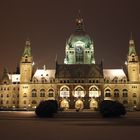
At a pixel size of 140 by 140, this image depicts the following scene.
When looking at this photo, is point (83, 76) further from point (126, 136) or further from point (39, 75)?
point (126, 136)

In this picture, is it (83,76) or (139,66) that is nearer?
(83,76)

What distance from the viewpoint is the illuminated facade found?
141m

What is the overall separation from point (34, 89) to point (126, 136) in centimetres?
11133

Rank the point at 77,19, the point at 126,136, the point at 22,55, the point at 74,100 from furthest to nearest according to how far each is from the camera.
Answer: the point at 77,19
the point at 22,55
the point at 74,100
the point at 126,136

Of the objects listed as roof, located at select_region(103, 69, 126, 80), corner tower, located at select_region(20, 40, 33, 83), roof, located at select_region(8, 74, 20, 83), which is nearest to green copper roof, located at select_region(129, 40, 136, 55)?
roof, located at select_region(103, 69, 126, 80)

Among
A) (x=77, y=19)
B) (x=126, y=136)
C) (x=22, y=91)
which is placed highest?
(x=77, y=19)

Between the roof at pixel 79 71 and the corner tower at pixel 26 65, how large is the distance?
Answer: 11.3 m

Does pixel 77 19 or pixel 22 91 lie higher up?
pixel 77 19

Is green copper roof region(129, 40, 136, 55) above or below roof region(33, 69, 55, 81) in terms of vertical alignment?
above

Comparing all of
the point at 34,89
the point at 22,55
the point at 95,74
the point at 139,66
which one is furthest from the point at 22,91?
the point at 139,66

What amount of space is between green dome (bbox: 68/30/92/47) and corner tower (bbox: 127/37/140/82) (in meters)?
18.3

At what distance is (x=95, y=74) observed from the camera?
14362 centimetres

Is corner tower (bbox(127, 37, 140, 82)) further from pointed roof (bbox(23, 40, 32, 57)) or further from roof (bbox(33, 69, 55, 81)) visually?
pointed roof (bbox(23, 40, 32, 57))

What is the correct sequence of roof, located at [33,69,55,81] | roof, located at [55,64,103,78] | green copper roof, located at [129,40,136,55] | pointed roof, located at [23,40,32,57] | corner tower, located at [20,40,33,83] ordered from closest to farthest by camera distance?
1. roof, located at [55,64,103,78]
2. corner tower, located at [20,40,33,83]
3. roof, located at [33,69,55,81]
4. pointed roof, located at [23,40,32,57]
5. green copper roof, located at [129,40,136,55]
